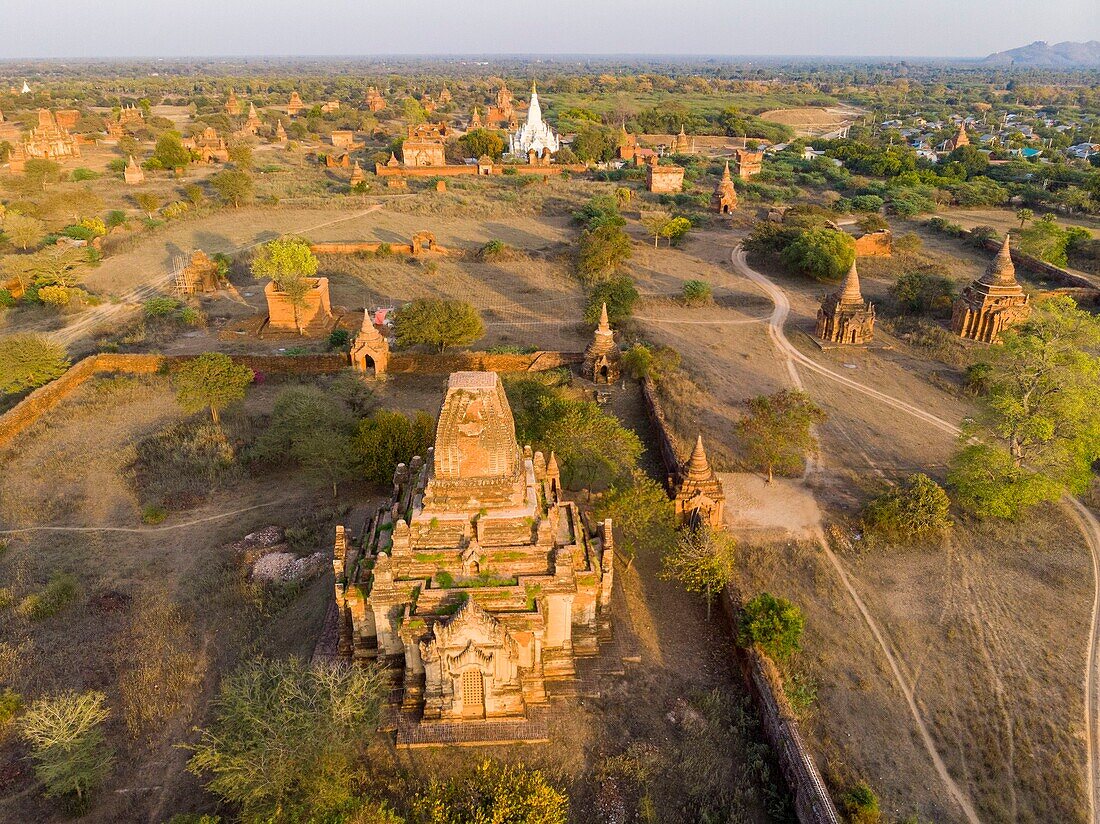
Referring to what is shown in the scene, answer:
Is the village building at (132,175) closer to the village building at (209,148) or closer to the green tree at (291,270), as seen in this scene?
the village building at (209,148)

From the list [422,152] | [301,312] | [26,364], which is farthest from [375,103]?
[26,364]

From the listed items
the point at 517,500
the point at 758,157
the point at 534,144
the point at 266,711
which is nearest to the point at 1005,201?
the point at 758,157

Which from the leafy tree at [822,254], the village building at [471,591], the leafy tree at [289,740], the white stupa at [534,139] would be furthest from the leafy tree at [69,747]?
the white stupa at [534,139]

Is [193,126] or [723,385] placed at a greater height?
[193,126]

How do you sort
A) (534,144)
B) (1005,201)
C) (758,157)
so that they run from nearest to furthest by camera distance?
(1005,201)
(758,157)
(534,144)

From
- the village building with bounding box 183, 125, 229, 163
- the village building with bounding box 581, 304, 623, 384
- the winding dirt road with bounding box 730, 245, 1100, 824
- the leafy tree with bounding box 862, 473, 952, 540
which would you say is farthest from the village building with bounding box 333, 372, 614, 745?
the village building with bounding box 183, 125, 229, 163

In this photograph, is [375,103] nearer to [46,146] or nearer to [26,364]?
[46,146]

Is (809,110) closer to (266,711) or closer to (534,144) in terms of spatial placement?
(534,144)
